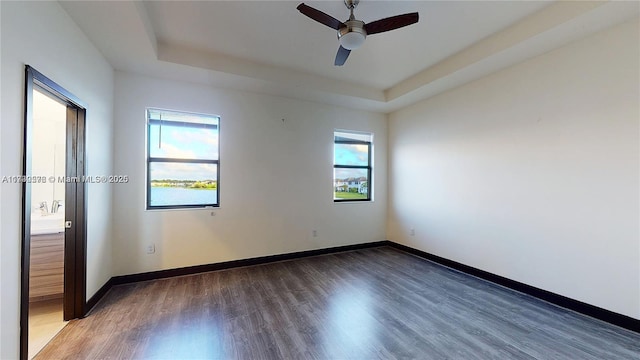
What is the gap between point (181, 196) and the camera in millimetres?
3566

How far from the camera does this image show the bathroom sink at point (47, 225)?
7.89ft

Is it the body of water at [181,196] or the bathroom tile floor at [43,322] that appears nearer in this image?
the bathroom tile floor at [43,322]

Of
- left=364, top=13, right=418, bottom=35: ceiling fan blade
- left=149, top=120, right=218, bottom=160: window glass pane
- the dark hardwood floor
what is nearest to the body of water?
left=149, top=120, right=218, bottom=160: window glass pane

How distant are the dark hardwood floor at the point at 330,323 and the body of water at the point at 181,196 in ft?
3.54

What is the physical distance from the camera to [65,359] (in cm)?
184

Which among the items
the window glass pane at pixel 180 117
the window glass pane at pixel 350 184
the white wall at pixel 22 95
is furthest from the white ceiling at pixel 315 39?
the window glass pane at pixel 350 184

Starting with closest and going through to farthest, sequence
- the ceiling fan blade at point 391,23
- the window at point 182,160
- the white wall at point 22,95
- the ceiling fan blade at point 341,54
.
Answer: the white wall at point 22,95
the ceiling fan blade at point 391,23
the ceiling fan blade at point 341,54
the window at point 182,160

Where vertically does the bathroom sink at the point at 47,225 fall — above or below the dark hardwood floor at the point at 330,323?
above

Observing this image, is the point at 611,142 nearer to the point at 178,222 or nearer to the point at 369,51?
the point at 369,51

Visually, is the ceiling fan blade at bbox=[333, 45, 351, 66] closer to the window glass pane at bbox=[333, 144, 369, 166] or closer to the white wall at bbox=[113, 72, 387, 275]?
the white wall at bbox=[113, 72, 387, 275]

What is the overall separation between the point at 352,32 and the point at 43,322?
399 cm

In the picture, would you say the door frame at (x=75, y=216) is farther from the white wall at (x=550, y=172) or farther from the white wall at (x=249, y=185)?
the white wall at (x=550, y=172)

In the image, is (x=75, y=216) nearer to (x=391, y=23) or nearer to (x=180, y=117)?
(x=180, y=117)

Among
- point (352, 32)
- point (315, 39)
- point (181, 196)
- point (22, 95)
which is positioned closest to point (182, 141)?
point (181, 196)
